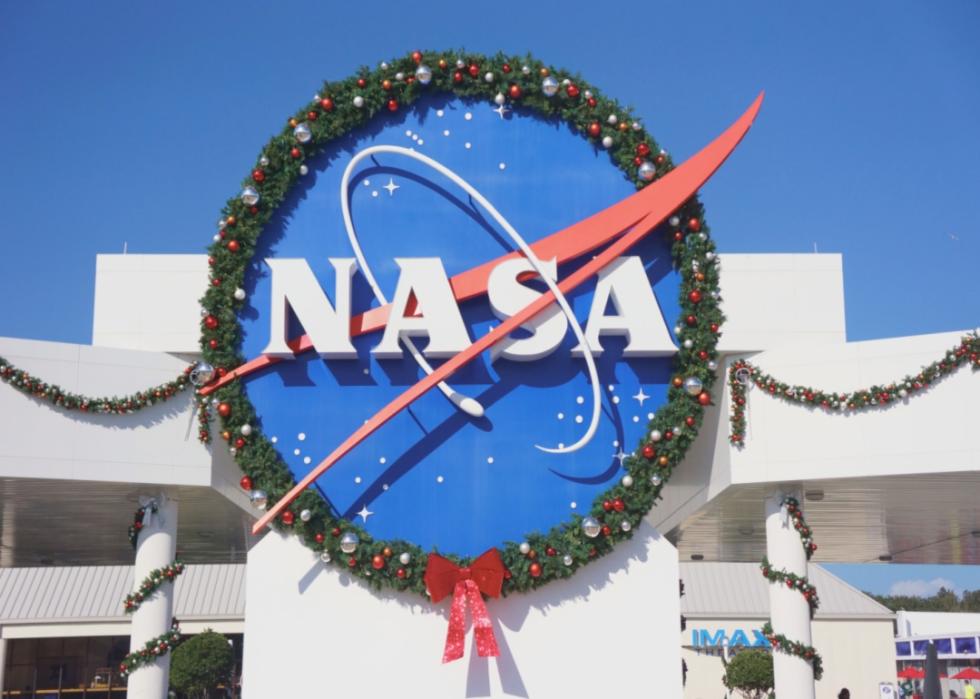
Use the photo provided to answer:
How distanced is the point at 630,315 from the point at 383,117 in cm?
371

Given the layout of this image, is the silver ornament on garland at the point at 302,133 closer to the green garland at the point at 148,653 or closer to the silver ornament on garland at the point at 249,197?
the silver ornament on garland at the point at 249,197

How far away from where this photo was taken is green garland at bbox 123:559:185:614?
50.1 feet

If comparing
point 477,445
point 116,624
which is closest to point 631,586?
point 477,445

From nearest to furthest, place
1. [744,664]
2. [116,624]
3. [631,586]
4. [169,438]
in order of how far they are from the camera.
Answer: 1. [631,586]
2. [169,438]
3. [744,664]
4. [116,624]

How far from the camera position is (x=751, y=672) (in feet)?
77.8

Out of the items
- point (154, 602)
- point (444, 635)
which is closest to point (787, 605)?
point (444, 635)

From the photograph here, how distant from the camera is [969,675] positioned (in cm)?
3369

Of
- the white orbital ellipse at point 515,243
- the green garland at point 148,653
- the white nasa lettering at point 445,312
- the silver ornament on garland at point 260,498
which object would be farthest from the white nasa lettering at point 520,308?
the green garland at point 148,653

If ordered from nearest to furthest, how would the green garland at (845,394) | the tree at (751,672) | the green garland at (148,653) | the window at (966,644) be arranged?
the green garland at (845,394) < the green garland at (148,653) < the tree at (751,672) < the window at (966,644)

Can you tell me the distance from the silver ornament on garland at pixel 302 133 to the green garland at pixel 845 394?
6041 millimetres

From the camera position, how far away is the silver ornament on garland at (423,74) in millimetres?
13797

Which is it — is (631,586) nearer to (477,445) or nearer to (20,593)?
(477,445)

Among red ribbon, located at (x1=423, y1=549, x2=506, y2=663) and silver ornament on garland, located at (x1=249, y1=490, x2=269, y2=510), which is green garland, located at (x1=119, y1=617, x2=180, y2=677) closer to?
silver ornament on garland, located at (x1=249, y1=490, x2=269, y2=510)

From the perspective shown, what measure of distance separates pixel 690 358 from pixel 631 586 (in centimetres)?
258
